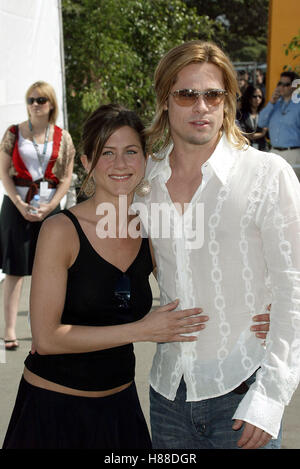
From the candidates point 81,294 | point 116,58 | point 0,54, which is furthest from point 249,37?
point 81,294

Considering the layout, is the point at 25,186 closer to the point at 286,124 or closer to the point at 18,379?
the point at 18,379

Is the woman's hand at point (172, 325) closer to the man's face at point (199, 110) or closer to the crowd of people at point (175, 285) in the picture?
the crowd of people at point (175, 285)

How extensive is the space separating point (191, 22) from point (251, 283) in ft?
42.1

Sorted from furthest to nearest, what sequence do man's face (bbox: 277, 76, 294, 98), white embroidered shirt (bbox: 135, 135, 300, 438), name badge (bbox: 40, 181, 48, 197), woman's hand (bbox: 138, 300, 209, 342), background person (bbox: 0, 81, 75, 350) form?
man's face (bbox: 277, 76, 294, 98), name badge (bbox: 40, 181, 48, 197), background person (bbox: 0, 81, 75, 350), woman's hand (bbox: 138, 300, 209, 342), white embroidered shirt (bbox: 135, 135, 300, 438)

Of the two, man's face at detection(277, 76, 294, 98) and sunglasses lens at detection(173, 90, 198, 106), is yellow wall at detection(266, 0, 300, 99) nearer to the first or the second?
man's face at detection(277, 76, 294, 98)

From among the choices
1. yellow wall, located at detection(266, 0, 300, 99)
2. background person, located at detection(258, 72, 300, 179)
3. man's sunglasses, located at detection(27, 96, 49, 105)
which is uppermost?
yellow wall, located at detection(266, 0, 300, 99)

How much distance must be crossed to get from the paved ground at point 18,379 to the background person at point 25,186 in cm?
26

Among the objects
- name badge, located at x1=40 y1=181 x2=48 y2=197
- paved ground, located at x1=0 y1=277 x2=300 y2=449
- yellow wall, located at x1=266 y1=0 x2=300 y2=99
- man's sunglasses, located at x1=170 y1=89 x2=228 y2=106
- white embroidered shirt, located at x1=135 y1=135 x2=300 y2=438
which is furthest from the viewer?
yellow wall, located at x1=266 y1=0 x2=300 y2=99

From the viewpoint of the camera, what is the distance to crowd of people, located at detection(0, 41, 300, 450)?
1.94 metres

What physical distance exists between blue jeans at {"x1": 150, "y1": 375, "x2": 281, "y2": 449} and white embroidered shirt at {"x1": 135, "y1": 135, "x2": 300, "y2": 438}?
0.04 meters

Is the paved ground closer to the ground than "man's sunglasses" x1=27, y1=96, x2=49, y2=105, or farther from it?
closer to the ground

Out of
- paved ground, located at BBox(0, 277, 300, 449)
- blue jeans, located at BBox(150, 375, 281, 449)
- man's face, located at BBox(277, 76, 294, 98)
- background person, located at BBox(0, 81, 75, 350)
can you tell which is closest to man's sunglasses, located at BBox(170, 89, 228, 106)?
blue jeans, located at BBox(150, 375, 281, 449)

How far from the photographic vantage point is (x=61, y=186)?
5.43 m

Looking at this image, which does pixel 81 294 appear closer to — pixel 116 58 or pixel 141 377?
pixel 141 377
